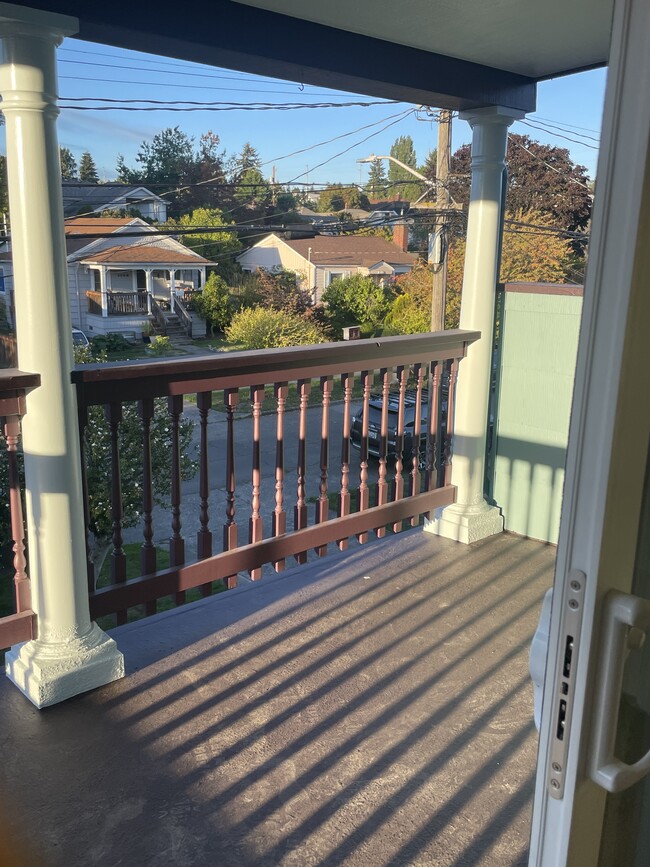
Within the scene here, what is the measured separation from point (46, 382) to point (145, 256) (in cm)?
2027

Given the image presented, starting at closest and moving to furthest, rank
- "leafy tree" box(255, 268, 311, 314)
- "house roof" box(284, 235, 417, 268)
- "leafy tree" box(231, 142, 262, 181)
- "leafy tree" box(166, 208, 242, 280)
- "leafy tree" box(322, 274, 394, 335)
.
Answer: "leafy tree" box(166, 208, 242, 280)
"leafy tree" box(231, 142, 262, 181)
"leafy tree" box(255, 268, 311, 314)
"leafy tree" box(322, 274, 394, 335)
"house roof" box(284, 235, 417, 268)

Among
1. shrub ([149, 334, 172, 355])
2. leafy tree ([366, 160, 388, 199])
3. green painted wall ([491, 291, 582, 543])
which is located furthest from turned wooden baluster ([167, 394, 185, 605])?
leafy tree ([366, 160, 388, 199])

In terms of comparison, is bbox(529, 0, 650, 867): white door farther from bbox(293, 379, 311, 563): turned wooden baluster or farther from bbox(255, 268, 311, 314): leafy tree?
bbox(255, 268, 311, 314): leafy tree

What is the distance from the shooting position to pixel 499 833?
1793 mm

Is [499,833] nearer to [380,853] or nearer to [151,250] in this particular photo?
[380,853]

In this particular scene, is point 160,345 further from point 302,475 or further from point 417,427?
point 302,475

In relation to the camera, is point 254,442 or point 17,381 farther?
point 254,442

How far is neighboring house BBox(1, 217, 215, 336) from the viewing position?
17.8 meters

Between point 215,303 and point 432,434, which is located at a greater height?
point 432,434

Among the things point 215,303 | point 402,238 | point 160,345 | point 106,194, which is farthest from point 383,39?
point 402,238

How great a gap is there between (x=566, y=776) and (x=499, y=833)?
1.20 meters

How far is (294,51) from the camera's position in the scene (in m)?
2.60

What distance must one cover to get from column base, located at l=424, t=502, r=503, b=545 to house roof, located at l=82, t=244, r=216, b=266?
1728 cm

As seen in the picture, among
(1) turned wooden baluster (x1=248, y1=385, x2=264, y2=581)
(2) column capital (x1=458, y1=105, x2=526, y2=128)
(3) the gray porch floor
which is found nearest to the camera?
(3) the gray porch floor
